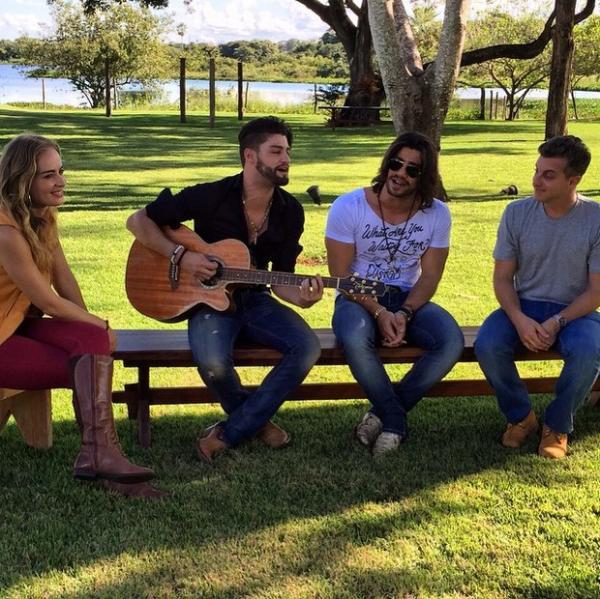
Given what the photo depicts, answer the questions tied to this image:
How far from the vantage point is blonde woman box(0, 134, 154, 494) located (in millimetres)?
3529

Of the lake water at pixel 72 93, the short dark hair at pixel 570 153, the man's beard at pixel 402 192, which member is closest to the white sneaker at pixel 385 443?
the man's beard at pixel 402 192

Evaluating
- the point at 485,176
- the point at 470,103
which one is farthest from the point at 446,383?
the point at 470,103

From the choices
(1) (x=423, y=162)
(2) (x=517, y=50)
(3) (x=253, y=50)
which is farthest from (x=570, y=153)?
(3) (x=253, y=50)

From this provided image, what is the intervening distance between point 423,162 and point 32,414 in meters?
2.12

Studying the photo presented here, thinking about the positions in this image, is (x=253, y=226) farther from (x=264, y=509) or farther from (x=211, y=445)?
(x=264, y=509)

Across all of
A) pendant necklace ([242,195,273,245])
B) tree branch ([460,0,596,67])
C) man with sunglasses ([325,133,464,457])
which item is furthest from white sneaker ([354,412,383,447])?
tree branch ([460,0,596,67])

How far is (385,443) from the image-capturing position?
404 centimetres

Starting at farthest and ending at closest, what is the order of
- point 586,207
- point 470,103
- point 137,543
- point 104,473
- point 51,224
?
point 470,103 < point 586,207 < point 51,224 < point 104,473 < point 137,543

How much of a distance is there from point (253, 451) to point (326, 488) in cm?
48

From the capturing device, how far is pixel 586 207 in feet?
13.8

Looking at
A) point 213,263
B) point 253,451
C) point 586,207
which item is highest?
point 586,207

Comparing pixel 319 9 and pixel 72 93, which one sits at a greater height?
pixel 319 9

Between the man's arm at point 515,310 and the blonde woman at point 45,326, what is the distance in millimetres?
1799

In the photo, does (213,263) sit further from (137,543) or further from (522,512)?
(522,512)
